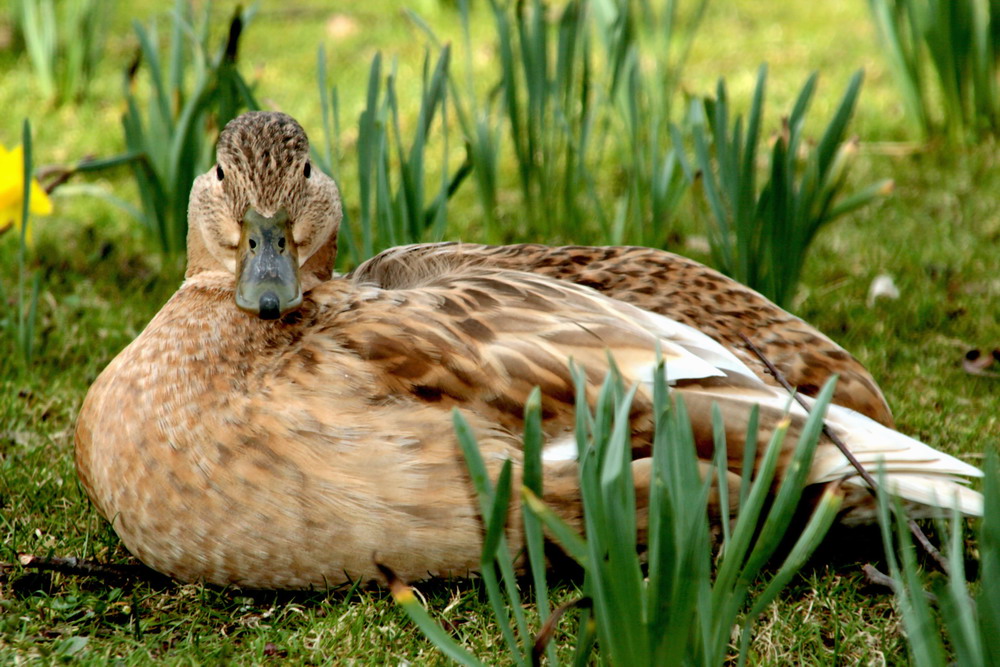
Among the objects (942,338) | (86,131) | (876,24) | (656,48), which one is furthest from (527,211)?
(86,131)

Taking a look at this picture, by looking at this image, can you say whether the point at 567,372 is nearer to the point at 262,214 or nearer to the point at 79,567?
the point at 262,214

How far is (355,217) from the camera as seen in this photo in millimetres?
4766

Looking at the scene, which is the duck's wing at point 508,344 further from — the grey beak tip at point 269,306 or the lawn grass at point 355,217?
the lawn grass at point 355,217

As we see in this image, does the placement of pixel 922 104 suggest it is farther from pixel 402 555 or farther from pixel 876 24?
pixel 402 555

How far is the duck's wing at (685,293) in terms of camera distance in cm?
267

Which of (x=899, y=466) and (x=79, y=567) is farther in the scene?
(x=79, y=567)

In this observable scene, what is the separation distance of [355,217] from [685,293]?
7.35 feet

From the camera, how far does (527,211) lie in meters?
4.28

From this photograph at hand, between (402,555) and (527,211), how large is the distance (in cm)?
221

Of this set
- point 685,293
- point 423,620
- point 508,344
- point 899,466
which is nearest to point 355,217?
point 685,293

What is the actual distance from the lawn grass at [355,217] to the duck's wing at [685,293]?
37 centimetres

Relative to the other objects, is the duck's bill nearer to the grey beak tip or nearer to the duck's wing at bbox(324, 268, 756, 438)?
the grey beak tip

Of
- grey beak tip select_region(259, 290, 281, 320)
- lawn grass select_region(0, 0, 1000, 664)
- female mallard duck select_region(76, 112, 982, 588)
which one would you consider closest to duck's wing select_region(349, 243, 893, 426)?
female mallard duck select_region(76, 112, 982, 588)

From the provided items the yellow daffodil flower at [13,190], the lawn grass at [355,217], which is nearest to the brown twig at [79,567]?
the lawn grass at [355,217]
